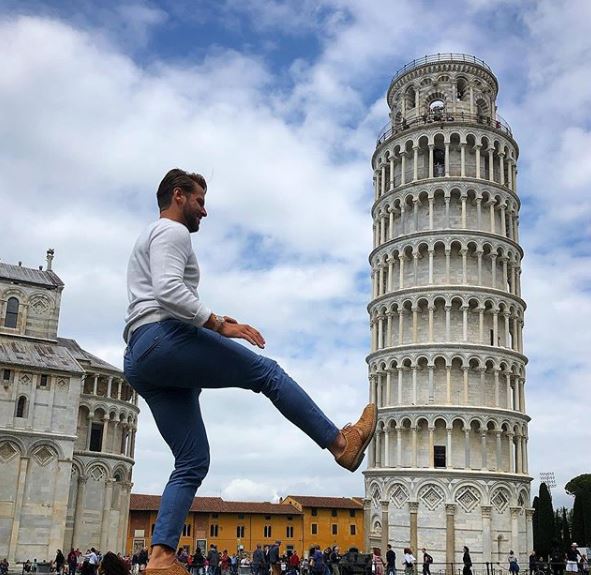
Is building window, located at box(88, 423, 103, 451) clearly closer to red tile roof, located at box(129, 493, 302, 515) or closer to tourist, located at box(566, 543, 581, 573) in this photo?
red tile roof, located at box(129, 493, 302, 515)

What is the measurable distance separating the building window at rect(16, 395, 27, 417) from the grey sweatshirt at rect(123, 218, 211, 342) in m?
47.9

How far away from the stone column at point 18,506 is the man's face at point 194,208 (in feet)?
154

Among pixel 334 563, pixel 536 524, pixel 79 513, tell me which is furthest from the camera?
pixel 536 524

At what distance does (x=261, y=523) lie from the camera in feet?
294

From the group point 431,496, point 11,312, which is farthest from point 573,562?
point 11,312

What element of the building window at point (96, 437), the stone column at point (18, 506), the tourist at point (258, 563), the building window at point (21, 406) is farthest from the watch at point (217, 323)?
the building window at point (96, 437)

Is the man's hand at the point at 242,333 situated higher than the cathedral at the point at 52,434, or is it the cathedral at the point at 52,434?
the cathedral at the point at 52,434

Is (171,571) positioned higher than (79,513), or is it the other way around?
(79,513)

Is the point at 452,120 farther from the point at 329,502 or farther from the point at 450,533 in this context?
the point at 329,502

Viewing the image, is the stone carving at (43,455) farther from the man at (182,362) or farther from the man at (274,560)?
the man at (182,362)

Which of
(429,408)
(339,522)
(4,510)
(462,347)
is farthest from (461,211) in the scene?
(339,522)

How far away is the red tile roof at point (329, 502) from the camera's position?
306 ft

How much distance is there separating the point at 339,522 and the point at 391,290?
4676 cm

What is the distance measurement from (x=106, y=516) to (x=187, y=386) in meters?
58.2
